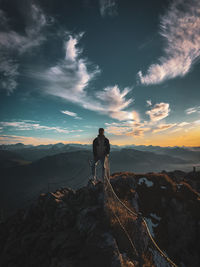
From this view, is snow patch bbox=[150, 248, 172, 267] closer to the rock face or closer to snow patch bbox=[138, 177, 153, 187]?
the rock face

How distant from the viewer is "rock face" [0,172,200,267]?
6.51 m

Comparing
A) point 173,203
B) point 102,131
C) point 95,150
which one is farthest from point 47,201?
point 173,203

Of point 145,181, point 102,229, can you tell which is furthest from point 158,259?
point 145,181

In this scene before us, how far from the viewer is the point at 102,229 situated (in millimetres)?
8398

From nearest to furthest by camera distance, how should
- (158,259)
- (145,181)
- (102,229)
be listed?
(158,259)
(102,229)
(145,181)

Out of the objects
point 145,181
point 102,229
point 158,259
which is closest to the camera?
point 158,259

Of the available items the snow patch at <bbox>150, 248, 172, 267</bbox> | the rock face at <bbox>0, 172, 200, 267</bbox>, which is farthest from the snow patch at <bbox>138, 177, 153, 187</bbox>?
the snow patch at <bbox>150, 248, 172, 267</bbox>

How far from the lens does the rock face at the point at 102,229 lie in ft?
21.4

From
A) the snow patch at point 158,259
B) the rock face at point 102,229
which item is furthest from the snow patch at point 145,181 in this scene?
the snow patch at point 158,259

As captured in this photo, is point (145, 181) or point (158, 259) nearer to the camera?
point (158, 259)

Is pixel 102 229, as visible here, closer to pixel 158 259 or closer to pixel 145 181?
pixel 158 259

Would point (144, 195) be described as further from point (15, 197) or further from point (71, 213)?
point (15, 197)

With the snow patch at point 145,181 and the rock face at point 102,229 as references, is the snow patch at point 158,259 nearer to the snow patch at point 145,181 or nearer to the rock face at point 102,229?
the rock face at point 102,229

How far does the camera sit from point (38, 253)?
31.9 feet
